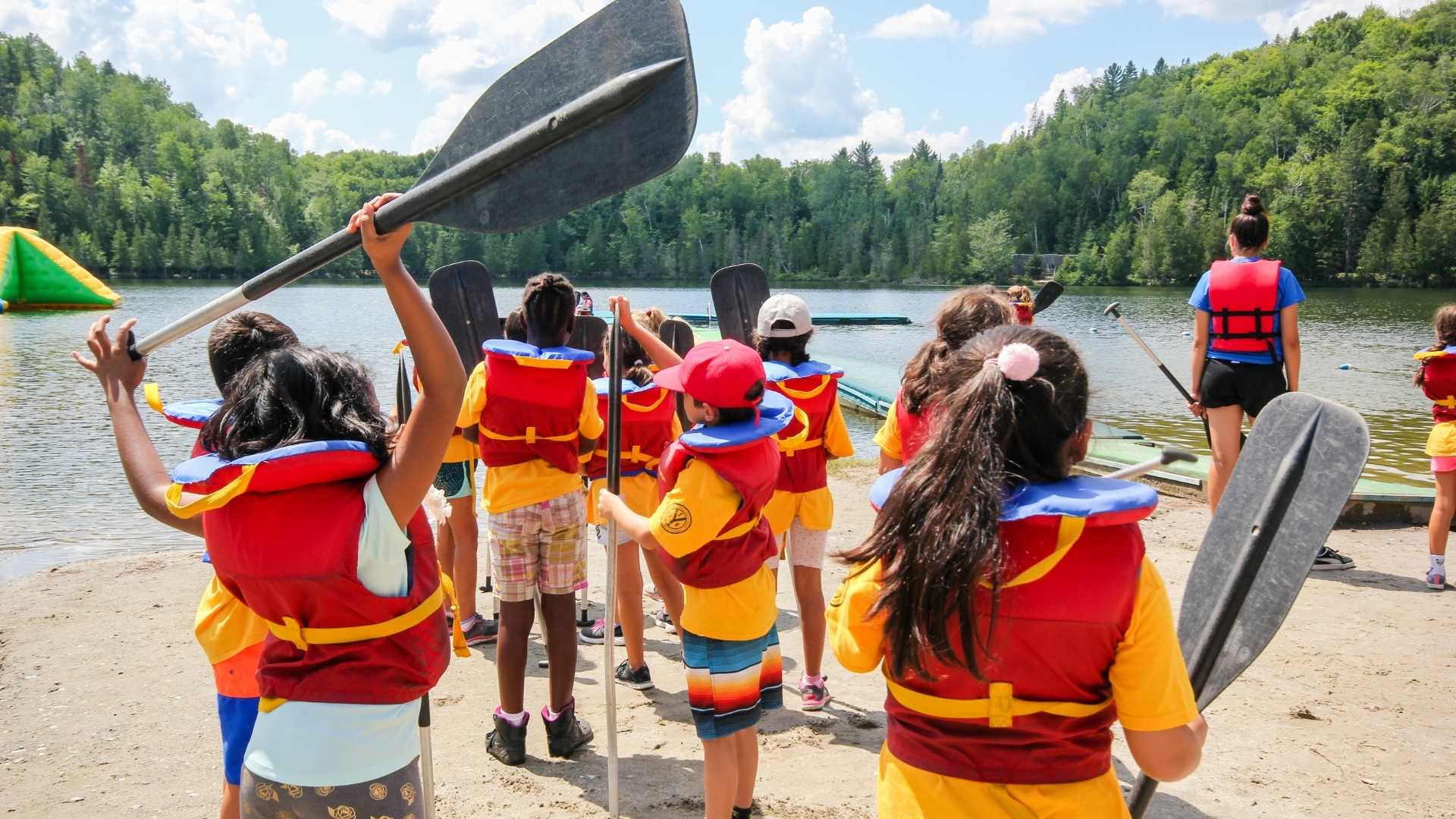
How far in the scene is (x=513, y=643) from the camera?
441 centimetres

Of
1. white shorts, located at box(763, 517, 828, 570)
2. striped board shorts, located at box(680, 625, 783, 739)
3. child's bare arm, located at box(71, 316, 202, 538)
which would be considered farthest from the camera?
white shorts, located at box(763, 517, 828, 570)

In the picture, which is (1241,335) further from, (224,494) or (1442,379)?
(224,494)

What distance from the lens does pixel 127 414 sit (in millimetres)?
2508

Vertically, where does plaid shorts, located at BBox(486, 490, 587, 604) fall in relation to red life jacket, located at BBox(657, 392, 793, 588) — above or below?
below

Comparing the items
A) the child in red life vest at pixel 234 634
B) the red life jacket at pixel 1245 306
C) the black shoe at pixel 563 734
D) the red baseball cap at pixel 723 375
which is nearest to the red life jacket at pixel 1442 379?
the red life jacket at pixel 1245 306

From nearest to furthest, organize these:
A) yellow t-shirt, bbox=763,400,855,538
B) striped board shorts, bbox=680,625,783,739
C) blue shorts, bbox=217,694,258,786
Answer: blue shorts, bbox=217,694,258,786 < striped board shorts, bbox=680,625,783,739 < yellow t-shirt, bbox=763,400,855,538

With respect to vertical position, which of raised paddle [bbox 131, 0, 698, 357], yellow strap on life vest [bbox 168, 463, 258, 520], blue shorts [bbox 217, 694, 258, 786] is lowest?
blue shorts [bbox 217, 694, 258, 786]

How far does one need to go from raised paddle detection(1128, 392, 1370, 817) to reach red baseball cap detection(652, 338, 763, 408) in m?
1.57

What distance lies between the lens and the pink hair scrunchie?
5.92ft

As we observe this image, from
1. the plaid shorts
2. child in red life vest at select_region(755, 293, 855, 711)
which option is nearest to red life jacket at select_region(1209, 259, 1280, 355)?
child in red life vest at select_region(755, 293, 855, 711)

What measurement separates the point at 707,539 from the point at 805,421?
5.17ft

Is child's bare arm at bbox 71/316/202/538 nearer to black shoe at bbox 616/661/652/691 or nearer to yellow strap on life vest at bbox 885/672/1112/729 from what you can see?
yellow strap on life vest at bbox 885/672/1112/729

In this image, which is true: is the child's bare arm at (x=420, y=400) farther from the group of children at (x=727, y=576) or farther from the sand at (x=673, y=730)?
the sand at (x=673, y=730)

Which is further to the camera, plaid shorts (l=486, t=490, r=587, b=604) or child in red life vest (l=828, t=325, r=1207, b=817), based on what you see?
plaid shorts (l=486, t=490, r=587, b=604)
